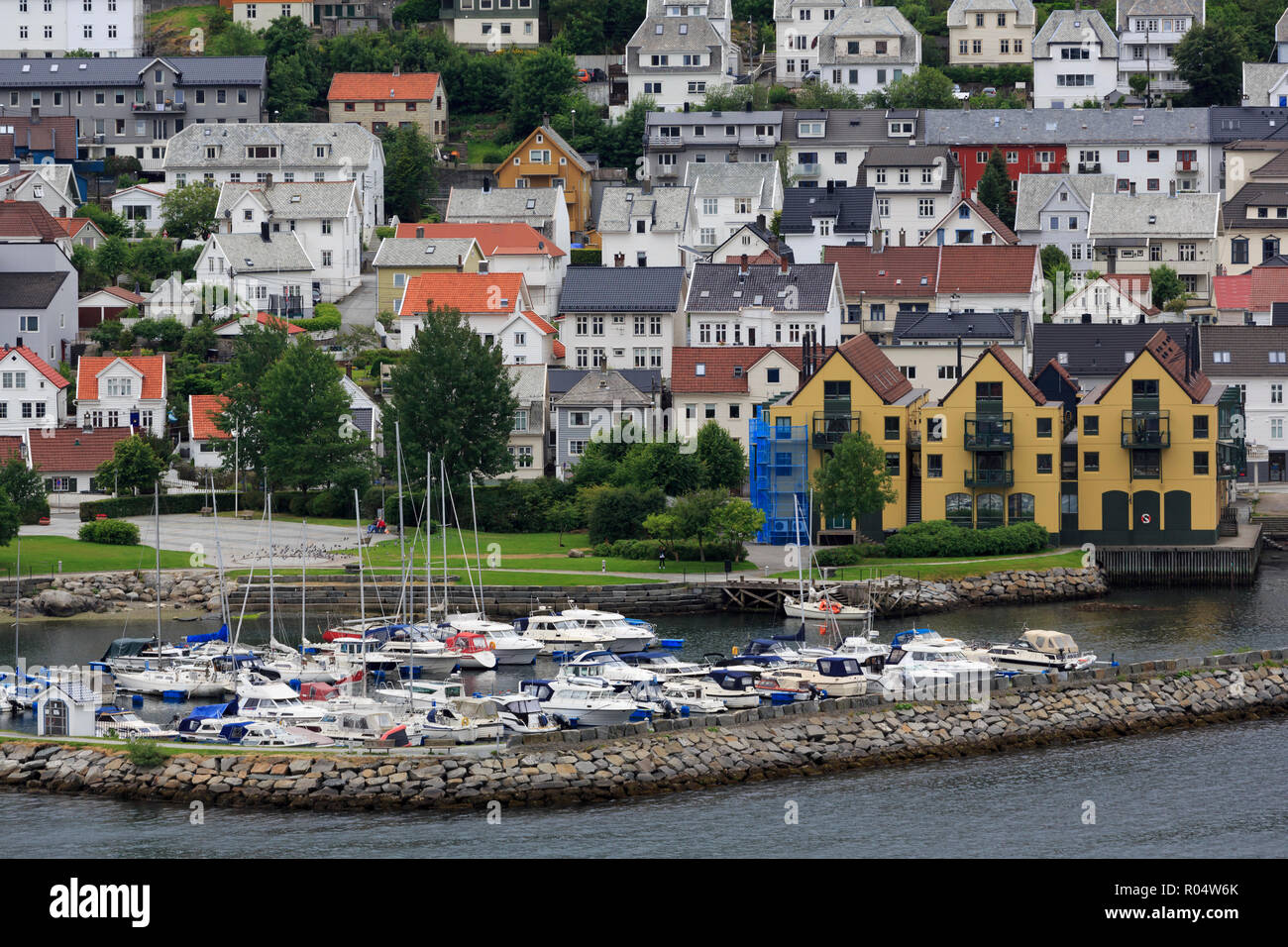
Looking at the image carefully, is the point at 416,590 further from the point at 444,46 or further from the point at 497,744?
the point at 444,46

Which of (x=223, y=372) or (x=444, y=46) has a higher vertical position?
(x=444, y=46)

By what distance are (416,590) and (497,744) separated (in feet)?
79.3

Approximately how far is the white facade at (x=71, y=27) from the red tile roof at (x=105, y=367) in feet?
144

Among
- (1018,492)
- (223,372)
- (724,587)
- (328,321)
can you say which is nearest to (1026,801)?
(724,587)

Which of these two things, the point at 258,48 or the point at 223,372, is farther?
the point at 258,48

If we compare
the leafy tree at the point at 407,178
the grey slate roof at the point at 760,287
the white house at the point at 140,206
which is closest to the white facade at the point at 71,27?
the white house at the point at 140,206

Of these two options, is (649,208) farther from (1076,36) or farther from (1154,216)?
(1076,36)

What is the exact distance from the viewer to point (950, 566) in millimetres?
81188

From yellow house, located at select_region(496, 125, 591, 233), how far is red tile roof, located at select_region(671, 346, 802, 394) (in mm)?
29289

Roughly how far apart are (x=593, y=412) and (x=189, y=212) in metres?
33.3

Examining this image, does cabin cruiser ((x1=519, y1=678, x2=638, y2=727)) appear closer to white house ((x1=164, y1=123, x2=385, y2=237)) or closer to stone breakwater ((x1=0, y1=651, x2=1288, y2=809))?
stone breakwater ((x1=0, y1=651, x2=1288, y2=809))

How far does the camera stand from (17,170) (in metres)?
125

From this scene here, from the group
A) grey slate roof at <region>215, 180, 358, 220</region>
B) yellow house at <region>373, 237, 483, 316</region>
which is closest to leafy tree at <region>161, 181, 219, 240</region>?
grey slate roof at <region>215, 180, 358, 220</region>

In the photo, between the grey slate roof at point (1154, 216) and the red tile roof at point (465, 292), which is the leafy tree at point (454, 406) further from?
the grey slate roof at point (1154, 216)
